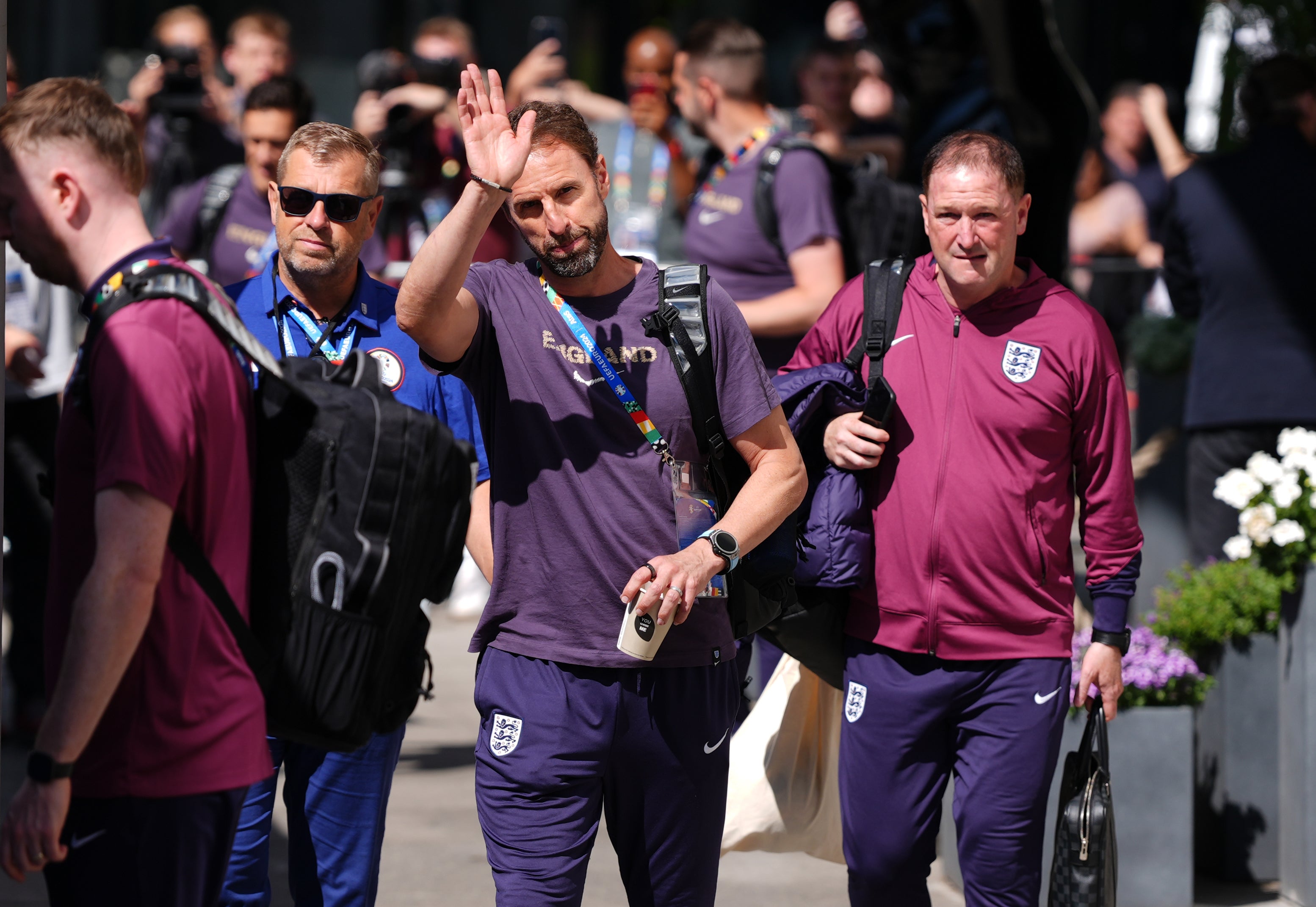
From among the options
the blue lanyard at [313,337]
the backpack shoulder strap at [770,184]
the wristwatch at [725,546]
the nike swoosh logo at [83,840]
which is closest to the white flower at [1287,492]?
the backpack shoulder strap at [770,184]

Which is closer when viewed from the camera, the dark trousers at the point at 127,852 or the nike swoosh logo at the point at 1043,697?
the dark trousers at the point at 127,852

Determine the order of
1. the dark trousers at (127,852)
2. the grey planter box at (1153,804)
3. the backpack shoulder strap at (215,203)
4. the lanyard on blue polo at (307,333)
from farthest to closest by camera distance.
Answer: the backpack shoulder strap at (215,203) → the grey planter box at (1153,804) → the lanyard on blue polo at (307,333) → the dark trousers at (127,852)

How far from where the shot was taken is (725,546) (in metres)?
3.34

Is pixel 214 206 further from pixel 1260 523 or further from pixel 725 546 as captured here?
pixel 1260 523

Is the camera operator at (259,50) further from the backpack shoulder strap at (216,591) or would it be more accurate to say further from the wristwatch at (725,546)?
the backpack shoulder strap at (216,591)

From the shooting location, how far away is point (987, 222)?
3.89 meters

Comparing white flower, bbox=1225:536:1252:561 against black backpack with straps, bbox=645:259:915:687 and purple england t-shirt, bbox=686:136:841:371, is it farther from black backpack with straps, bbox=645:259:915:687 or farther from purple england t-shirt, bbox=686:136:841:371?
black backpack with straps, bbox=645:259:915:687

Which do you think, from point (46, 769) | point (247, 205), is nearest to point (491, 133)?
point (46, 769)

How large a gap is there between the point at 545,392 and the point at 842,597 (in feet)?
3.61

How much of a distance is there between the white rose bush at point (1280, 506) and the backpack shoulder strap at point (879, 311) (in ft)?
6.21

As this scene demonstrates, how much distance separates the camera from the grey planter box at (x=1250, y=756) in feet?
17.7

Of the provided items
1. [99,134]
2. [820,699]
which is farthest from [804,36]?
[99,134]

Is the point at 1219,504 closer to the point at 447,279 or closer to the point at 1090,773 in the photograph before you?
the point at 1090,773

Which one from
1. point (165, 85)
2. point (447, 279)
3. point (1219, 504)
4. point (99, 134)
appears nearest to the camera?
point (99, 134)
